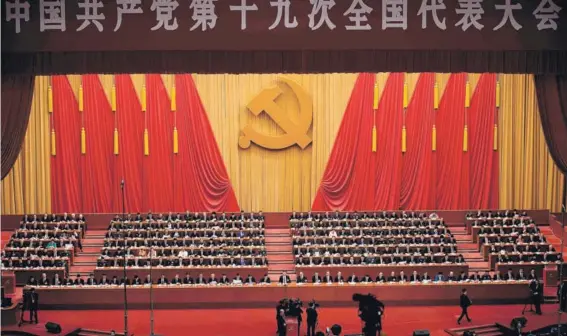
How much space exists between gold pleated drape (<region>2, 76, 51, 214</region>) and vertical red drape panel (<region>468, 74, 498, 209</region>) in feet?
33.0

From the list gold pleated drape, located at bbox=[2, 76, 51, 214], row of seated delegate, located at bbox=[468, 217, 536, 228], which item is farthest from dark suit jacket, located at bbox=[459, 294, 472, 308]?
gold pleated drape, located at bbox=[2, 76, 51, 214]

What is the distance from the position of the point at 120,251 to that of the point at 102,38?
6.46m

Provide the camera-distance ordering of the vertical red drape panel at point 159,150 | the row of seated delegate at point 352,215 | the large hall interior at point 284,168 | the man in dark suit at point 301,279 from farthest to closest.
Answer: the vertical red drape panel at point 159,150
the row of seated delegate at point 352,215
the man in dark suit at point 301,279
the large hall interior at point 284,168

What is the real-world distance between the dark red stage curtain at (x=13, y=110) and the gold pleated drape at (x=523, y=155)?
11773 millimetres

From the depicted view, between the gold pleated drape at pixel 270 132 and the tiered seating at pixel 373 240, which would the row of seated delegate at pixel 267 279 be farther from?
the gold pleated drape at pixel 270 132

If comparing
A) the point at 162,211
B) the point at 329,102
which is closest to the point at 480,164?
the point at 329,102

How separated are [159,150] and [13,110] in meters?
8.19

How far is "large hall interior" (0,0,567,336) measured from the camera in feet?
34.6

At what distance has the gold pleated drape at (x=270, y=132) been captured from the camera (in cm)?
1909

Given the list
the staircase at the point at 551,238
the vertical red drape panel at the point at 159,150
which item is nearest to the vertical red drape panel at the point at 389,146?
the staircase at the point at 551,238

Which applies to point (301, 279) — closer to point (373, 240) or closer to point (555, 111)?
point (373, 240)

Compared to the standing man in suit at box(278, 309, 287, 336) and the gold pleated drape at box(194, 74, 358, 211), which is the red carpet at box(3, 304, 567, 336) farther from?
the gold pleated drape at box(194, 74, 358, 211)

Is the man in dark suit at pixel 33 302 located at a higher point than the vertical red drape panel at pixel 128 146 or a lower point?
lower

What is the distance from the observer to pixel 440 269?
15516 millimetres
